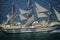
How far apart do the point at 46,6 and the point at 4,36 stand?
1.56m

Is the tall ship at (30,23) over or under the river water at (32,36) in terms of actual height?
over

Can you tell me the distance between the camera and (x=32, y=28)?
680 cm

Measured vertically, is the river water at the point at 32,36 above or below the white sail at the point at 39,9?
below

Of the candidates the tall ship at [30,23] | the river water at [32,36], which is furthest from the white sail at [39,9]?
the river water at [32,36]

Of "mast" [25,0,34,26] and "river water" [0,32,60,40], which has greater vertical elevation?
"mast" [25,0,34,26]

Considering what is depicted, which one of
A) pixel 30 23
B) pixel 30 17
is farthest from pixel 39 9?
pixel 30 23

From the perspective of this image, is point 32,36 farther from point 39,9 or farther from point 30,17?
point 39,9

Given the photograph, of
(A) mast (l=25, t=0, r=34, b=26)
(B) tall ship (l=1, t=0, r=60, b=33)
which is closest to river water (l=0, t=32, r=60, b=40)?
(B) tall ship (l=1, t=0, r=60, b=33)

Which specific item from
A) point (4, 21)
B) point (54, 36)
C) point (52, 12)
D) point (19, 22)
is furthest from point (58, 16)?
point (4, 21)

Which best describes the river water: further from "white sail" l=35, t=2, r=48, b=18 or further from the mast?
"white sail" l=35, t=2, r=48, b=18

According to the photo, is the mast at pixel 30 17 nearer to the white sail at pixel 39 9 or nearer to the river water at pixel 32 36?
the white sail at pixel 39 9

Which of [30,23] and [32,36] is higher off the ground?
[30,23]

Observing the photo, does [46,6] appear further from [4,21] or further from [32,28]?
[4,21]

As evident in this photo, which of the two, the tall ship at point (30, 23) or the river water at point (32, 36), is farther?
the tall ship at point (30, 23)
